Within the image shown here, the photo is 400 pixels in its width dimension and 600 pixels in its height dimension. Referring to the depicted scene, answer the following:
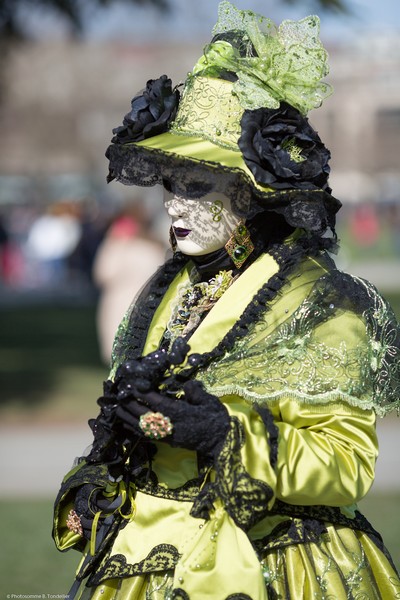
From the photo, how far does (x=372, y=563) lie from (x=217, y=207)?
3.54 ft

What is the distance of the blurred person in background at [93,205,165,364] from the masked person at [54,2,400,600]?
7.18 meters

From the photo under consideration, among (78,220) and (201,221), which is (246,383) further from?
(78,220)

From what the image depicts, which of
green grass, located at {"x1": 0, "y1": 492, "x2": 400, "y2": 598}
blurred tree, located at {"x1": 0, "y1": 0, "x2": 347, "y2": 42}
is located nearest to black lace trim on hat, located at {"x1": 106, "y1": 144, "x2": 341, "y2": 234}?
green grass, located at {"x1": 0, "y1": 492, "x2": 400, "y2": 598}

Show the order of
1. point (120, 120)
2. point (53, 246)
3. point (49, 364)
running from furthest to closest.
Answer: point (120, 120), point (53, 246), point (49, 364)

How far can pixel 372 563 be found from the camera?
9.74ft

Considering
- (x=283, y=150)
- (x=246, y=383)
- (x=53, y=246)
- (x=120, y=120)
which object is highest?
(x=120, y=120)

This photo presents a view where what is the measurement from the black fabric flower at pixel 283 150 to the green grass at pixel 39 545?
10.6 feet

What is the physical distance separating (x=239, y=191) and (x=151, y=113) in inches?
13.6

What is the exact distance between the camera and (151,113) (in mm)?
3041

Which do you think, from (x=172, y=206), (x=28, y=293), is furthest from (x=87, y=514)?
(x=28, y=293)

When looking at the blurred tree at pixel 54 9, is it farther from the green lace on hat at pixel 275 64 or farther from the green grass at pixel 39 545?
the green lace on hat at pixel 275 64

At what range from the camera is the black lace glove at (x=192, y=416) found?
2605 millimetres

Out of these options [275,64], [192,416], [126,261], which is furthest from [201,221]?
[126,261]

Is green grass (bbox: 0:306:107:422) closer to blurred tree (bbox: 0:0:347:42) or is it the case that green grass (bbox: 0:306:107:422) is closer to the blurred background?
the blurred background
